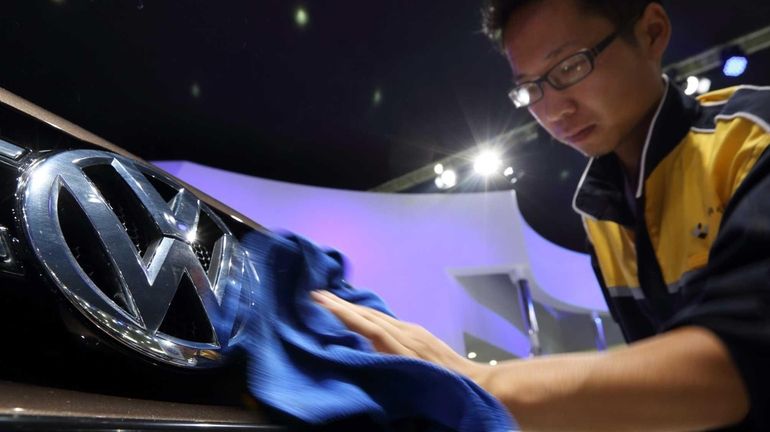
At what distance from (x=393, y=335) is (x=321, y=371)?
12cm

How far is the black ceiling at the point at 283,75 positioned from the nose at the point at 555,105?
1162mm

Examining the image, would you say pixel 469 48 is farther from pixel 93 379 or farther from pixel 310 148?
pixel 93 379

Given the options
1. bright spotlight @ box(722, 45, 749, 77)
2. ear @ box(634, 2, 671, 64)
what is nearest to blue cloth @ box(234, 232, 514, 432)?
ear @ box(634, 2, 671, 64)

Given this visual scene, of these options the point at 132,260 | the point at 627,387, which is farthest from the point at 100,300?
the point at 627,387

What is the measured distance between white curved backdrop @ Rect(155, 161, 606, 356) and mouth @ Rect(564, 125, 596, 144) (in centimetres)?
153

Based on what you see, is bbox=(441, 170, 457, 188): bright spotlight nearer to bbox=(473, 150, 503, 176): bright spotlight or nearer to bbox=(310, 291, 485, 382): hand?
bbox=(473, 150, 503, 176): bright spotlight

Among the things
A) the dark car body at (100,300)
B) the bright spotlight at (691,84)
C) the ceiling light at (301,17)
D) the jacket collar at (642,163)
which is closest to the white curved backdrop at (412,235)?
the ceiling light at (301,17)

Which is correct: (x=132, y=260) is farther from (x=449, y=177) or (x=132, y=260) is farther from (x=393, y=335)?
(x=449, y=177)

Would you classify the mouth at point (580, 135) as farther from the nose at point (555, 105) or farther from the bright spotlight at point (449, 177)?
the bright spotlight at point (449, 177)

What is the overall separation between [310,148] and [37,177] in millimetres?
2419

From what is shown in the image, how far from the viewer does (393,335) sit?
1.47 ft

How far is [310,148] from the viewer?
8.83ft

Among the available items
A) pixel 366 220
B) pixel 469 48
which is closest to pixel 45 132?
pixel 469 48

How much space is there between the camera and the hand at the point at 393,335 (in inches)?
16.8
